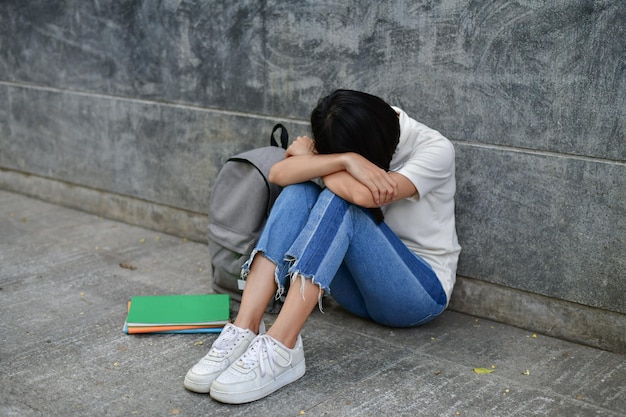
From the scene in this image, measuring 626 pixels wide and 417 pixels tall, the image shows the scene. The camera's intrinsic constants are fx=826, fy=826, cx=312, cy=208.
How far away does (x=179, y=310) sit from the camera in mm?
3752

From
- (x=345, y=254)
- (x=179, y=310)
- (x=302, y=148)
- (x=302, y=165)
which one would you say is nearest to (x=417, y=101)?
(x=302, y=148)

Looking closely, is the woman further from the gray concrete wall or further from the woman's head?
the gray concrete wall

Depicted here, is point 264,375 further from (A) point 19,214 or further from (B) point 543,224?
(A) point 19,214

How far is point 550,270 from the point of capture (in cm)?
359

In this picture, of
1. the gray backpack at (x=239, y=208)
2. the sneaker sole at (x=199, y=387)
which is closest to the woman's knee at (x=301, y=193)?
the gray backpack at (x=239, y=208)

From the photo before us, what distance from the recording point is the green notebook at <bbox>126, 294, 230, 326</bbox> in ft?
12.0

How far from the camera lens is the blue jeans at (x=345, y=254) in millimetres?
3109

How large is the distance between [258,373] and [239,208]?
3.29 ft

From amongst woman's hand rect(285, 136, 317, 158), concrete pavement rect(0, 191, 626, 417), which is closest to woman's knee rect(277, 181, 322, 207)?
woman's hand rect(285, 136, 317, 158)

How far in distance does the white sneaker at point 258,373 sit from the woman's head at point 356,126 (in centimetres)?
81

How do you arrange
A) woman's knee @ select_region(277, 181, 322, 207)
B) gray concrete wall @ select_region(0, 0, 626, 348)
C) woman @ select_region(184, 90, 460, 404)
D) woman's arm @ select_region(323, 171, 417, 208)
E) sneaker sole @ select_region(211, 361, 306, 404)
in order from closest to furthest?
sneaker sole @ select_region(211, 361, 306, 404) → woman @ select_region(184, 90, 460, 404) → woman's arm @ select_region(323, 171, 417, 208) → woman's knee @ select_region(277, 181, 322, 207) → gray concrete wall @ select_region(0, 0, 626, 348)

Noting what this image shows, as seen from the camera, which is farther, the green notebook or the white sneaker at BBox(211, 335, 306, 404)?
the green notebook

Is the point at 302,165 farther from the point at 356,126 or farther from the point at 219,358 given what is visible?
the point at 219,358

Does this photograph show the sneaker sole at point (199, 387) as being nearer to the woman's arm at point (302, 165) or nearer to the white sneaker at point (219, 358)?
the white sneaker at point (219, 358)
